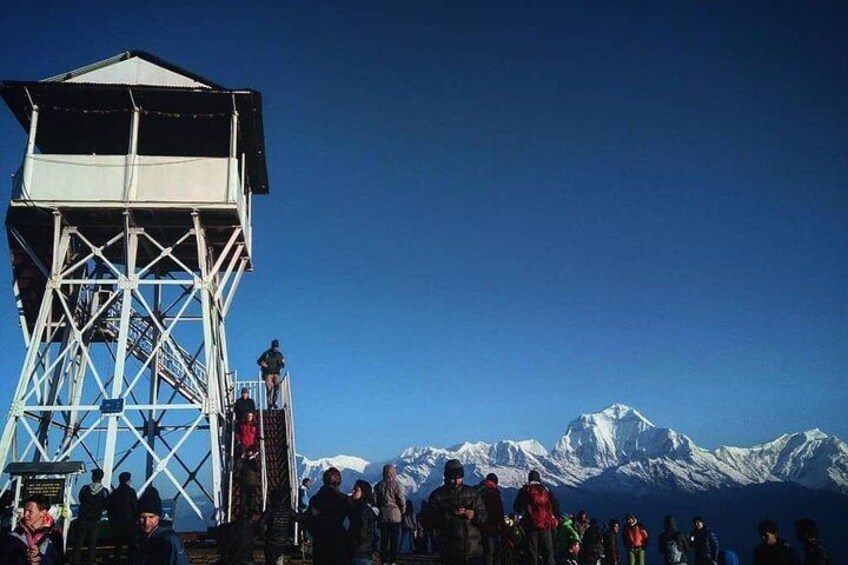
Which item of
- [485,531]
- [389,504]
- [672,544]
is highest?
[389,504]

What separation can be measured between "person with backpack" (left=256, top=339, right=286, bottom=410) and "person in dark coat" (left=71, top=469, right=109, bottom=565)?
853 centimetres

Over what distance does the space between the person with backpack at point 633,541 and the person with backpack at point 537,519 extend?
682 centimetres

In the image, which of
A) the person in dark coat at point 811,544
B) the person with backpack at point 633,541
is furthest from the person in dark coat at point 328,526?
the person with backpack at point 633,541

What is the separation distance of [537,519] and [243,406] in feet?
37.7

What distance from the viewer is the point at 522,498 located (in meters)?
10.1

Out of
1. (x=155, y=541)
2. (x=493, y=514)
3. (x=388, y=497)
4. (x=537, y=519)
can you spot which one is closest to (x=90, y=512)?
(x=388, y=497)

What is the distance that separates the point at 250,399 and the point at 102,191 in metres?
7.52

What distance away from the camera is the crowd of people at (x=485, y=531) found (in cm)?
747

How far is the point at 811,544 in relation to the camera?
23.8 ft

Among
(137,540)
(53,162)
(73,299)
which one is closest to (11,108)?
(53,162)

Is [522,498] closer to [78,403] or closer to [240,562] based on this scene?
[240,562]

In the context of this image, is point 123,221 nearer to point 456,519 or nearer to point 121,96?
point 121,96

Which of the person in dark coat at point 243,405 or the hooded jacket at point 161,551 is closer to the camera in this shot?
the hooded jacket at point 161,551

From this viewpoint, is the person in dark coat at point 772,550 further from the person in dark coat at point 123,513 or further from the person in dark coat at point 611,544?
the person in dark coat at point 123,513
